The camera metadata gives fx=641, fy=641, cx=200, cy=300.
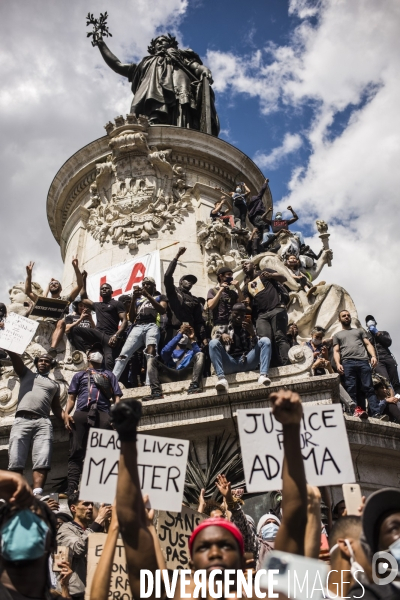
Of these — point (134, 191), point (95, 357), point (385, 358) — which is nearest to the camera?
point (95, 357)

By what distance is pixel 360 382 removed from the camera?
908cm

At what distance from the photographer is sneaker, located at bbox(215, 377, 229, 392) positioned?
8190 mm

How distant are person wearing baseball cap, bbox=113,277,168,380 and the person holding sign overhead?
88 cm

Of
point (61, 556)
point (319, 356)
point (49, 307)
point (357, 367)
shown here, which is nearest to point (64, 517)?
point (61, 556)

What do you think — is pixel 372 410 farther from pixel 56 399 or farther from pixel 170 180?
pixel 170 180

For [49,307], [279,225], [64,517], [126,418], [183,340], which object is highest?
[279,225]

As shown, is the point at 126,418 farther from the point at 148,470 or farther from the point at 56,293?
the point at 56,293

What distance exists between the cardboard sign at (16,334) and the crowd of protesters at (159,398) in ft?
1.54

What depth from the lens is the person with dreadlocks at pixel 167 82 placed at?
1822 cm

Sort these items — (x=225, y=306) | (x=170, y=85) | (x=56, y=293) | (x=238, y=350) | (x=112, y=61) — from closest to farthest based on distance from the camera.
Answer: (x=238, y=350) < (x=225, y=306) < (x=56, y=293) < (x=170, y=85) < (x=112, y=61)

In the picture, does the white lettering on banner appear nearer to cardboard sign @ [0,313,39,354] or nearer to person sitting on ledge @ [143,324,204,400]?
person sitting on ledge @ [143,324,204,400]

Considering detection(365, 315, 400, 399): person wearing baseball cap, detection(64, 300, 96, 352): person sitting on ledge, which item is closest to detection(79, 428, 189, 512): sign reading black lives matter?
detection(64, 300, 96, 352): person sitting on ledge

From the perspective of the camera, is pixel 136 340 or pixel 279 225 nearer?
pixel 136 340

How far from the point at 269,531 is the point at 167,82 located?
15.9 m
